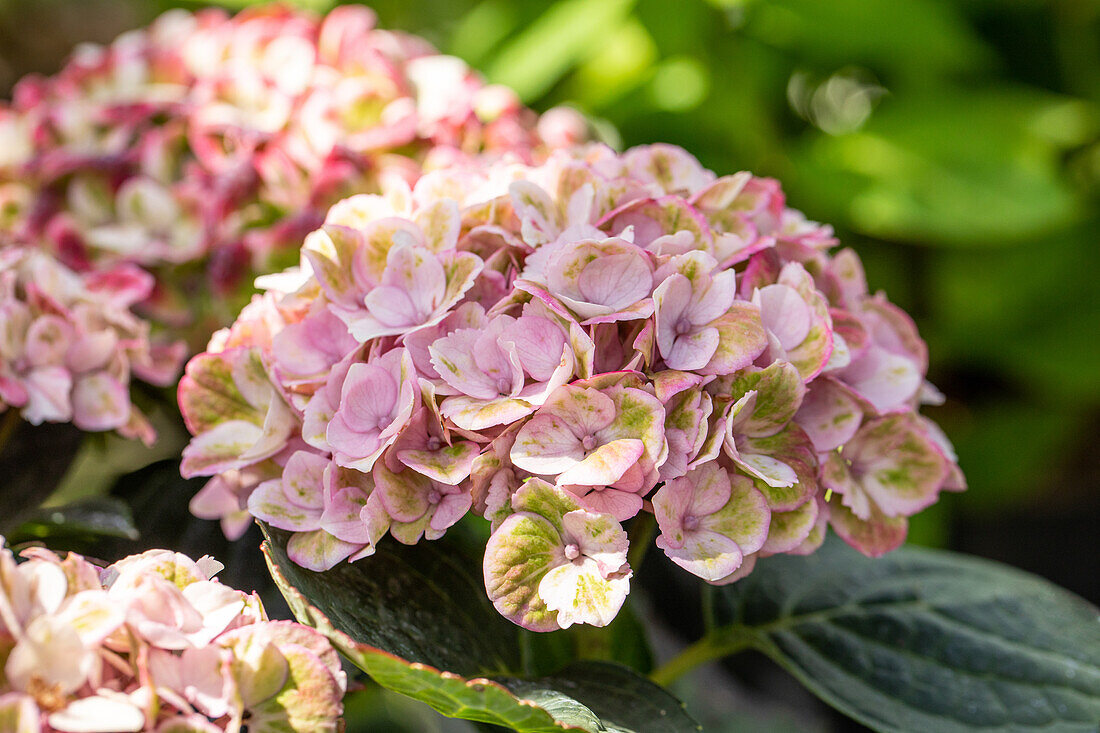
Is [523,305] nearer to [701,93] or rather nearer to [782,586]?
[782,586]

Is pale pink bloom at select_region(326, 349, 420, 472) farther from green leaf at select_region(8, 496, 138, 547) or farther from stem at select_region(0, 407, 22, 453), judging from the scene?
stem at select_region(0, 407, 22, 453)

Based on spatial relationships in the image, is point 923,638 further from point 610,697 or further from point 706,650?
point 610,697

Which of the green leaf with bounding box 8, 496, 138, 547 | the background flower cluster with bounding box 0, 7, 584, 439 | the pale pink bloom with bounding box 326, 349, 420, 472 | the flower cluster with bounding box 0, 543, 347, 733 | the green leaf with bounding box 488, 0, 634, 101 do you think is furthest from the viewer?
the green leaf with bounding box 488, 0, 634, 101

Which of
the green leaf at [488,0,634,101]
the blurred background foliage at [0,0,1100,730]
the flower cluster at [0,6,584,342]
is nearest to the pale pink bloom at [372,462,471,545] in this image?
the flower cluster at [0,6,584,342]

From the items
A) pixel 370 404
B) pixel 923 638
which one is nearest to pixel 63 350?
pixel 370 404

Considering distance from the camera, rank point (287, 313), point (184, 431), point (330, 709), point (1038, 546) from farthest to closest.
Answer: point (1038, 546), point (184, 431), point (287, 313), point (330, 709)

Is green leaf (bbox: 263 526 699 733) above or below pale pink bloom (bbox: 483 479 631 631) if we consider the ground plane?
below

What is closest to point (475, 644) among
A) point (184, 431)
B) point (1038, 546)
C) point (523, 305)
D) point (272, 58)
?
point (523, 305)
